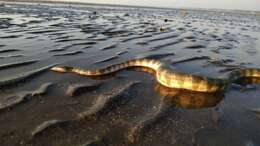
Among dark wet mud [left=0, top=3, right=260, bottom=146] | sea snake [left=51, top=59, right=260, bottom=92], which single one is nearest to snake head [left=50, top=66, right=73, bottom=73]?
sea snake [left=51, top=59, right=260, bottom=92]

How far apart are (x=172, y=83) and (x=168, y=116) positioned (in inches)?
85.5

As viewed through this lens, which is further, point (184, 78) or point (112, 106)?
point (184, 78)

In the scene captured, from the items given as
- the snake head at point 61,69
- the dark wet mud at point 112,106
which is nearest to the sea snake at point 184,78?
the snake head at point 61,69

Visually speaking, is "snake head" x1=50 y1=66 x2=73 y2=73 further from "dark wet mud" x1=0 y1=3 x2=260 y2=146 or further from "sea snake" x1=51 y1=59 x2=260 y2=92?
"dark wet mud" x1=0 y1=3 x2=260 y2=146

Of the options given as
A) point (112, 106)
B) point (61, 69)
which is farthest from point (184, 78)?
point (61, 69)

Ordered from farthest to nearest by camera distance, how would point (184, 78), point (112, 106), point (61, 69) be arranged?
point (61, 69)
point (184, 78)
point (112, 106)

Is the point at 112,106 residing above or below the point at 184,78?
below

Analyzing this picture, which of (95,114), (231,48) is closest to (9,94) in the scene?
(95,114)

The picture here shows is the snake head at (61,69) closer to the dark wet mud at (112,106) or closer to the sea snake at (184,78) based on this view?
the sea snake at (184,78)

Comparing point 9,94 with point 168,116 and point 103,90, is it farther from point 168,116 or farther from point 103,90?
point 168,116

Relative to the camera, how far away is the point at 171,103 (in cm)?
683

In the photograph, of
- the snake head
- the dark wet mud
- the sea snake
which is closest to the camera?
the dark wet mud

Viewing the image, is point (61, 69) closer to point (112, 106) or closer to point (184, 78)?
point (112, 106)

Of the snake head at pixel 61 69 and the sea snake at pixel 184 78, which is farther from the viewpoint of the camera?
the snake head at pixel 61 69
